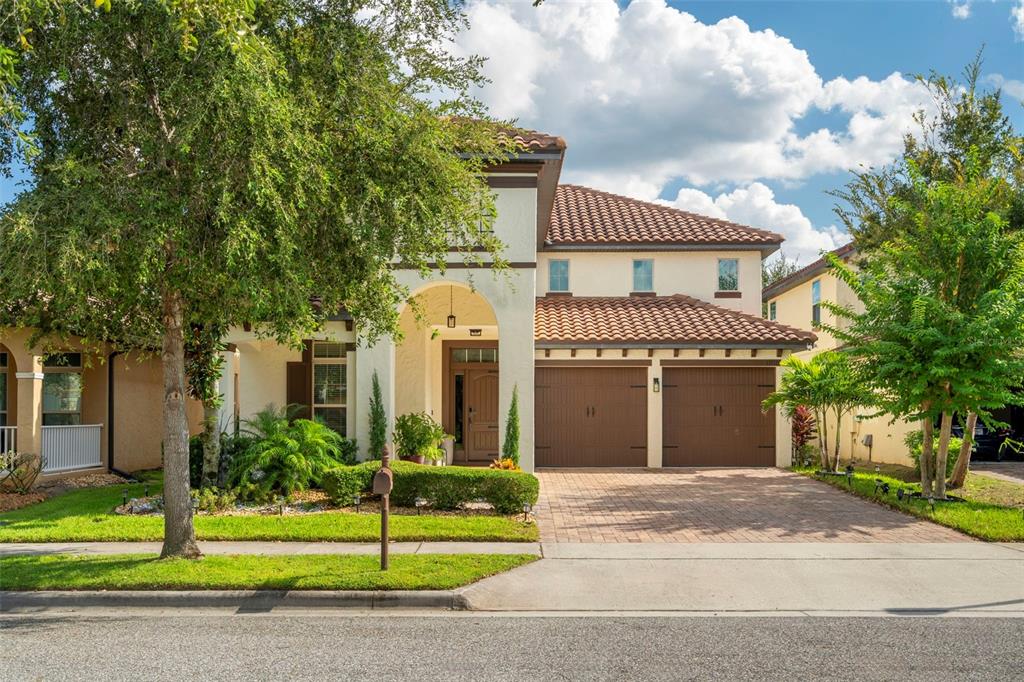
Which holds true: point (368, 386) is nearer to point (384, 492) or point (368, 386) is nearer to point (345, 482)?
point (345, 482)

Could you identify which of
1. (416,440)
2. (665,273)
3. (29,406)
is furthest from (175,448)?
(665,273)

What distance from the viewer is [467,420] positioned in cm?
1906

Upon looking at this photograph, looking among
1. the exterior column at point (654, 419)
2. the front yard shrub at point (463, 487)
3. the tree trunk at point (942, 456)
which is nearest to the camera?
the front yard shrub at point (463, 487)

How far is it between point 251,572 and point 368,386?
24.5ft

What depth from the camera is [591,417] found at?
60.5 feet

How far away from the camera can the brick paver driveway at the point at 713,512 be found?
10.5m

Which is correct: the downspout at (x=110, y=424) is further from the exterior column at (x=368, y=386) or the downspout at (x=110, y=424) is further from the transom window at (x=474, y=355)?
the transom window at (x=474, y=355)

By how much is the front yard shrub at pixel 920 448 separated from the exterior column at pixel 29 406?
17190 mm

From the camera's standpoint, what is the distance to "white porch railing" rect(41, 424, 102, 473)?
1539 centimetres

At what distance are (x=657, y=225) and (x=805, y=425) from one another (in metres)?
7.00

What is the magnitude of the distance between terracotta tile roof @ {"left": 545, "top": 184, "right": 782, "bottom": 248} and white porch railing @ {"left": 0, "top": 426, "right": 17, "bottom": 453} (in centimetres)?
1314

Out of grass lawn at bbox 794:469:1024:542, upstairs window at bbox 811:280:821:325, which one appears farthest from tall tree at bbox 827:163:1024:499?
upstairs window at bbox 811:280:821:325

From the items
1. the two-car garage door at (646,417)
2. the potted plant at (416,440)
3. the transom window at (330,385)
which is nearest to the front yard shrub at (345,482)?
the potted plant at (416,440)

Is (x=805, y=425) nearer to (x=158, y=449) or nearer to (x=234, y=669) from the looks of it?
(x=158, y=449)
